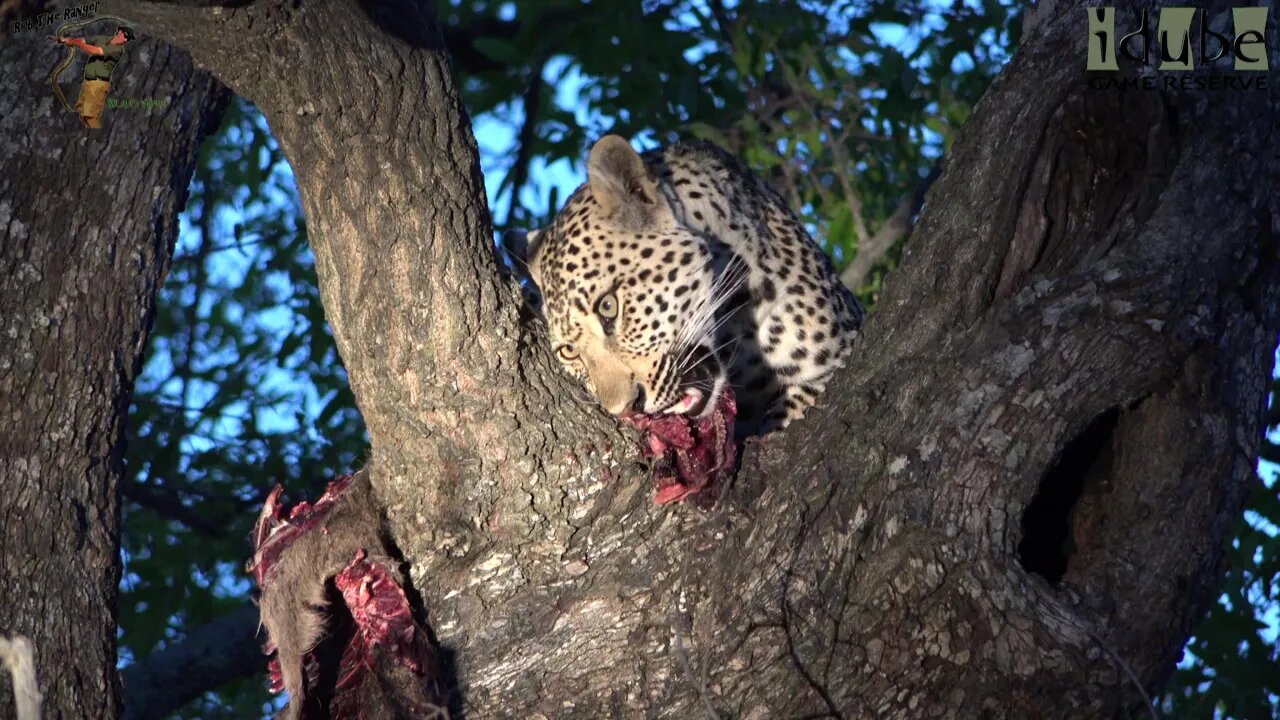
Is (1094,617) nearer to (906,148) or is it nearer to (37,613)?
(37,613)

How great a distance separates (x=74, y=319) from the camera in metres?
4.09

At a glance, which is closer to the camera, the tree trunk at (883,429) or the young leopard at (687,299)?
the tree trunk at (883,429)

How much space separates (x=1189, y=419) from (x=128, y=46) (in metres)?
3.37

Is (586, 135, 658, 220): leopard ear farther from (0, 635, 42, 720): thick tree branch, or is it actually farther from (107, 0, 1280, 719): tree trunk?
(0, 635, 42, 720): thick tree branch

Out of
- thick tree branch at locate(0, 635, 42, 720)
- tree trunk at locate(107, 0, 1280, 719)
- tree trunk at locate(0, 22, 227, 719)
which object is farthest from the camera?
tree trunk at locate(0, 22, 227, 719)

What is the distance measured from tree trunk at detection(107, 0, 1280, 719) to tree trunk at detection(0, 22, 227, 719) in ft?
1.84

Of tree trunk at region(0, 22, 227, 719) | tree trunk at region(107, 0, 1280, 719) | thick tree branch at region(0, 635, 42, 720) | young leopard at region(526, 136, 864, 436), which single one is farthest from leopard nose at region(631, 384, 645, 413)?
thick tree branch at region(0, 635, 42, 720)

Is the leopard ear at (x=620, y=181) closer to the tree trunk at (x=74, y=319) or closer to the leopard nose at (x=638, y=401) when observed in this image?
the leopard nose at (x=638, y=401)

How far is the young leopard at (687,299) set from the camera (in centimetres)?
509

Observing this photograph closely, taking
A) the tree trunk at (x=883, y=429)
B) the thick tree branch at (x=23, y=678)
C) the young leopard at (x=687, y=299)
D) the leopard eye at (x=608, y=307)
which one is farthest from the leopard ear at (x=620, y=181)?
the thick tree branch at (x=23, y=678)

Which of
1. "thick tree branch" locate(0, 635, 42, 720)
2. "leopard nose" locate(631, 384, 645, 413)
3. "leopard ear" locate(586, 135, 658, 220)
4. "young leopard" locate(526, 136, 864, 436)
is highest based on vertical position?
"leopard ear" locate(586, 135, 658, 220)

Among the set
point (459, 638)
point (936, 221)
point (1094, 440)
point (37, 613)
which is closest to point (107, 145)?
point (37, 613)

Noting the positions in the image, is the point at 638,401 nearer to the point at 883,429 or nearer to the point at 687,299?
the point at 687,299

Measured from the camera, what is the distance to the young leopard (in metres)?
5.09
